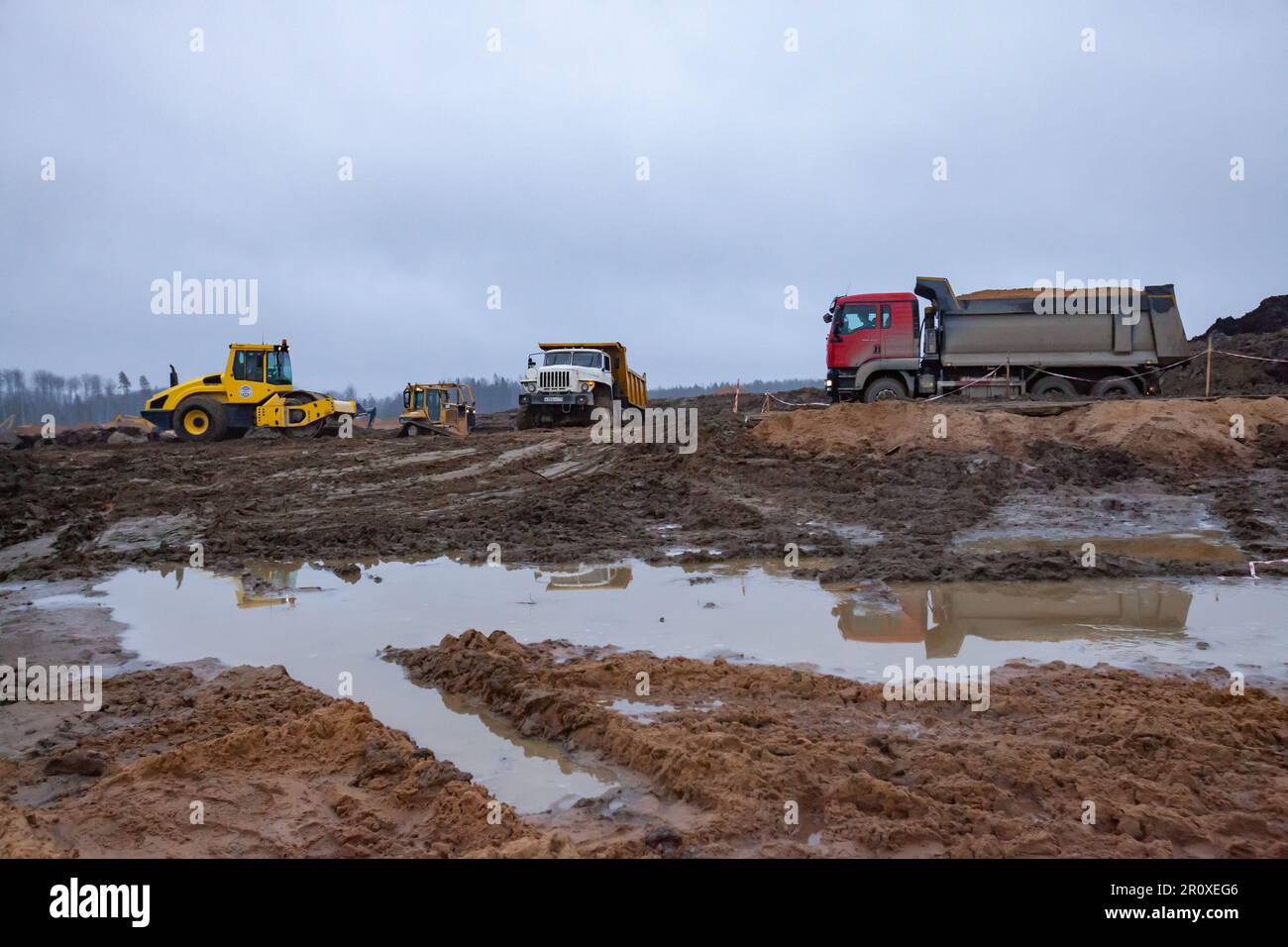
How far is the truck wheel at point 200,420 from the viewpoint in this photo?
2612 cm

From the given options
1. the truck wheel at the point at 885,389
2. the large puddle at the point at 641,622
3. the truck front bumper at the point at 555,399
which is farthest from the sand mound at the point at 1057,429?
the truck front bumper at the point at 555,399

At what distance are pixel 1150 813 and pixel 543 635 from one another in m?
5.02

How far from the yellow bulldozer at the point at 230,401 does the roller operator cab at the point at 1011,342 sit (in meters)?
16.0

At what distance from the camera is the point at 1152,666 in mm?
6594

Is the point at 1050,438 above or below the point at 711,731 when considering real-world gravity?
above

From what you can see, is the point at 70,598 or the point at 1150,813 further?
the point at 70,598

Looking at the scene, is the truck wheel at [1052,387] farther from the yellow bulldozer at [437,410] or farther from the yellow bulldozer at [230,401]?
the yellow bulldozer at [230,401]

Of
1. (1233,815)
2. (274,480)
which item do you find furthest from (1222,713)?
(274,480)

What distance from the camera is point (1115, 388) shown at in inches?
865

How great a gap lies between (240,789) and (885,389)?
19.8 metres

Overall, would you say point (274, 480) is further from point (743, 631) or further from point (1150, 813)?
point (1150, 813)

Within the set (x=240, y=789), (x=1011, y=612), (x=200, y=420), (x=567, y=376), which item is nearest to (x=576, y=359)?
(x=567, y=376)

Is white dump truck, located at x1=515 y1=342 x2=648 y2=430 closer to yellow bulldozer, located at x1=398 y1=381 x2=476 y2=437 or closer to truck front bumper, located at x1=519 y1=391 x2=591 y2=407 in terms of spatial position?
truck front bumper, located at x1=519 y1=391 x2=591 y2=407

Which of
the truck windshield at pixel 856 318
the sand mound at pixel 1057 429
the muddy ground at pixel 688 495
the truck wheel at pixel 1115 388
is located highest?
the truck windshield at pixel 856 318
